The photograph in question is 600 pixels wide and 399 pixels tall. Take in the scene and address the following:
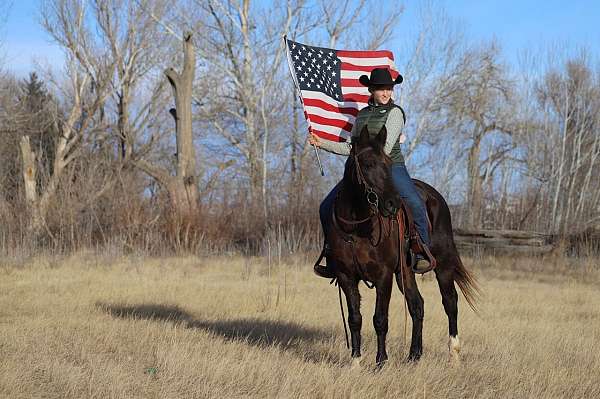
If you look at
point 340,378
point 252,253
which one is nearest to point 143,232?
point 252,253

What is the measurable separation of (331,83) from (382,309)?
299 cm

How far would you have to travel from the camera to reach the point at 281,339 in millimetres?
8312

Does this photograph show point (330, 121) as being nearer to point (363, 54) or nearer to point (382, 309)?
point (363, 54)

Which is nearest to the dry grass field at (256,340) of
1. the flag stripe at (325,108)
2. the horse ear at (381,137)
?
the horse ear at (381,137)

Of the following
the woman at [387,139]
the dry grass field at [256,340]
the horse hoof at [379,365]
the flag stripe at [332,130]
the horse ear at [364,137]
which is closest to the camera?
the dry grass field at [256,340]

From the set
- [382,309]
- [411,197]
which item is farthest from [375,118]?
[382,309]

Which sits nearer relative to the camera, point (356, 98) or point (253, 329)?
point (356, 98)

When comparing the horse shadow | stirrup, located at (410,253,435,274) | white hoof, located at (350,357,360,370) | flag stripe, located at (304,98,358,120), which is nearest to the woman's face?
flag stripe, located at (304,98,358,120)

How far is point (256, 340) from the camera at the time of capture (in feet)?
26.8

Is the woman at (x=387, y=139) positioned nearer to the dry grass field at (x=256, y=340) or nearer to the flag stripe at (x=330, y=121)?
the flag stripe at (x=330, y=121)

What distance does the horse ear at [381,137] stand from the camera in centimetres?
602

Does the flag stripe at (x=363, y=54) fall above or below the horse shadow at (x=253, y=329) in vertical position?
above

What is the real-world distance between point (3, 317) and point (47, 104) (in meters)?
26.9

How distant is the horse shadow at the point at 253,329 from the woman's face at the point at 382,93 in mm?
2571
